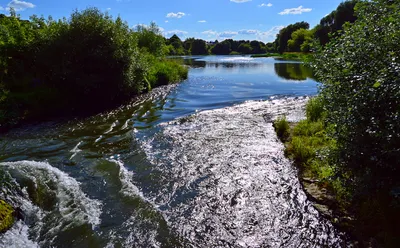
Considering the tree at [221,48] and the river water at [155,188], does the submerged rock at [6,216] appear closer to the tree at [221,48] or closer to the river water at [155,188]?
the river water at [155,188]

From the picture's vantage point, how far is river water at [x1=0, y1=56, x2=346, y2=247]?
233 inches

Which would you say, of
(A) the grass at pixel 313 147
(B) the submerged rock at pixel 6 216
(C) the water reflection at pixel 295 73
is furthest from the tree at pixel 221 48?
(B) the submerged rock at pixel 6 216

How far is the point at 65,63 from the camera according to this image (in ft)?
58.6

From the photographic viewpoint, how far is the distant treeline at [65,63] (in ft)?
55.1

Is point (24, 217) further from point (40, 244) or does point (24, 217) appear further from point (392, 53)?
point (392, 53)

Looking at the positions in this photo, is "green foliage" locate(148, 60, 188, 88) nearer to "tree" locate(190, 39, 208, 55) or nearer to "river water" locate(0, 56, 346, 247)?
"river water" locate(0, 56, 346, 247)

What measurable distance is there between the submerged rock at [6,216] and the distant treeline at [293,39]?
30.5 ft

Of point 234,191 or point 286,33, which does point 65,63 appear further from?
point 286,33

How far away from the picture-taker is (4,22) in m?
19.2

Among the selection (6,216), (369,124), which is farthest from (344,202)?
(6,216)

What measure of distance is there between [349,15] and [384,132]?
92704 mm

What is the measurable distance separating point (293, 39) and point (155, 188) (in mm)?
116362

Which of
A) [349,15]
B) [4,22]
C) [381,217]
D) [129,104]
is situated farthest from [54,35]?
[349,15]

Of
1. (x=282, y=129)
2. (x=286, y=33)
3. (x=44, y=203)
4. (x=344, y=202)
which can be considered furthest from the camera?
(x=286, y=33)
